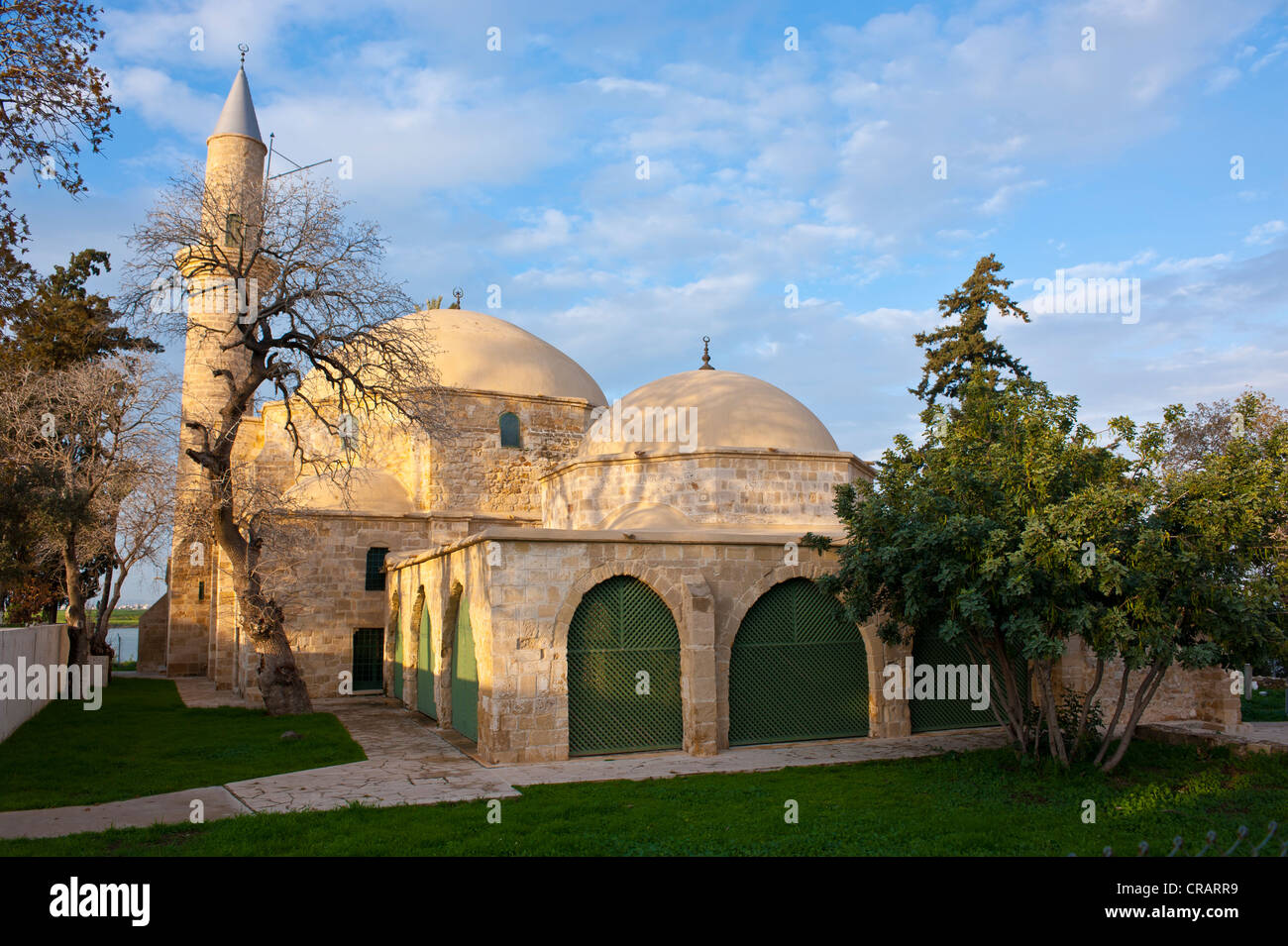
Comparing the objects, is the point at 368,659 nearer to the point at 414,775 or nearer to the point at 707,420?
the point at 707,420

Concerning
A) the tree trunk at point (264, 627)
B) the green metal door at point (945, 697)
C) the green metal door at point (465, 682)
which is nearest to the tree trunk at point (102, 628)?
the tree trunk at point (264, 627)

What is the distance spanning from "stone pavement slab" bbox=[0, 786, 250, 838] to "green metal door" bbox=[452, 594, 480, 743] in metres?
3.63

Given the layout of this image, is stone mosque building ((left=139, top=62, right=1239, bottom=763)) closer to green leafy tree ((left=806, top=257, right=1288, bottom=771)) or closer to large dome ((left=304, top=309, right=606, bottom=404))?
large dome ((left=304, top=309, right=606, bottom=404))

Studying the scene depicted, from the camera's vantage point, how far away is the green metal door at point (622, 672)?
11156 mm

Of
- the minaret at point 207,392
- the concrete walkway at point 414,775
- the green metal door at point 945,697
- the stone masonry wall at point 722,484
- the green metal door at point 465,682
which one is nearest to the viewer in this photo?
the concrete walkway at point 414,775

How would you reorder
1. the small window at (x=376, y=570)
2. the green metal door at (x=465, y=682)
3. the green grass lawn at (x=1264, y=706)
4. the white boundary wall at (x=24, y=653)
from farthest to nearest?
the small window at (x=376, y=570)
the green grass lawn at (x=1264, y=706)
the white boundary wall at (x=24, y=653)
the green metal door at (x=465, y=682)

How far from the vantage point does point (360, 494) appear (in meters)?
20.3

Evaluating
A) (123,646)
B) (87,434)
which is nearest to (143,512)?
(87,434)

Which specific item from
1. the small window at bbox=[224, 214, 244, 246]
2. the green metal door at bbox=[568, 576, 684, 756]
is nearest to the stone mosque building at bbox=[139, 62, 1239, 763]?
the green metal door at bbox=[568, 576, 684, 756]

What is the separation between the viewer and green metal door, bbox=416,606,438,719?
15.1 m

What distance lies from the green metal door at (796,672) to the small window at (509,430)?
36.3ft

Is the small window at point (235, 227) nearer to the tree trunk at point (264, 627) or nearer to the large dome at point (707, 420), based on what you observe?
the tree trunk at point (264, 627)

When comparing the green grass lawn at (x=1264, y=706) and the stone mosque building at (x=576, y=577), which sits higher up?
the stone mosque building at (x=576, y=577)
